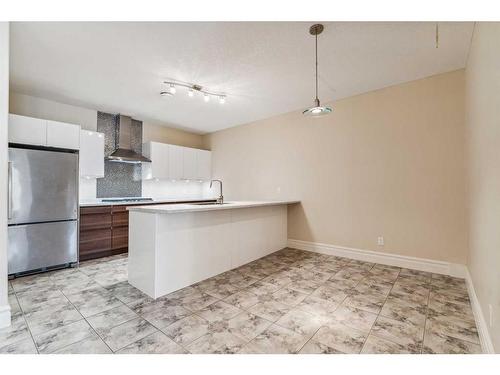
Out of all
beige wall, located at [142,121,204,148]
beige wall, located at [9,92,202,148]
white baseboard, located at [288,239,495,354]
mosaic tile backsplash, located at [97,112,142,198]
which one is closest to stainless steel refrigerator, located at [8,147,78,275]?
beige wall, located at [9,92,202,148]

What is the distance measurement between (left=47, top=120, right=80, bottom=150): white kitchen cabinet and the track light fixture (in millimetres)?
1430

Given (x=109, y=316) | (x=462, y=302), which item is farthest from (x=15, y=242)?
(x=462, y=302)

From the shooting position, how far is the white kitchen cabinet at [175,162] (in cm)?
530

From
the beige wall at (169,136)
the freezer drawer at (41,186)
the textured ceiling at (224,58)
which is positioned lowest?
the freezer drawer at (41,186)

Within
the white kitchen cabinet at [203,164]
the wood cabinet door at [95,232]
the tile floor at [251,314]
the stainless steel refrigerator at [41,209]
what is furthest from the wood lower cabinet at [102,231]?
the white kitchen cabinet at [203,164]

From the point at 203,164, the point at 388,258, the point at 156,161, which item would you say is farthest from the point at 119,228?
the point at 388,258

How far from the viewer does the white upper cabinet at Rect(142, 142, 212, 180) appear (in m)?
5.03

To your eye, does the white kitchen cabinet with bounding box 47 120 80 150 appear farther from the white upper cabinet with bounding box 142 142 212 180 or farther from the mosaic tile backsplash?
the white upper cabinet with bounding box 142 142 212 180

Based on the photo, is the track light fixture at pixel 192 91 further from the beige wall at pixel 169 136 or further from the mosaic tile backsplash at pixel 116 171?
the beige wall at pixel 169 136

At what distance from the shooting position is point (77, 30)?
7.15ft

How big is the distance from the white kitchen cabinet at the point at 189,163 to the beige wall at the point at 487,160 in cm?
496

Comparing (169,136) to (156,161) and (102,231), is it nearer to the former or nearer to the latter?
(156,161)
